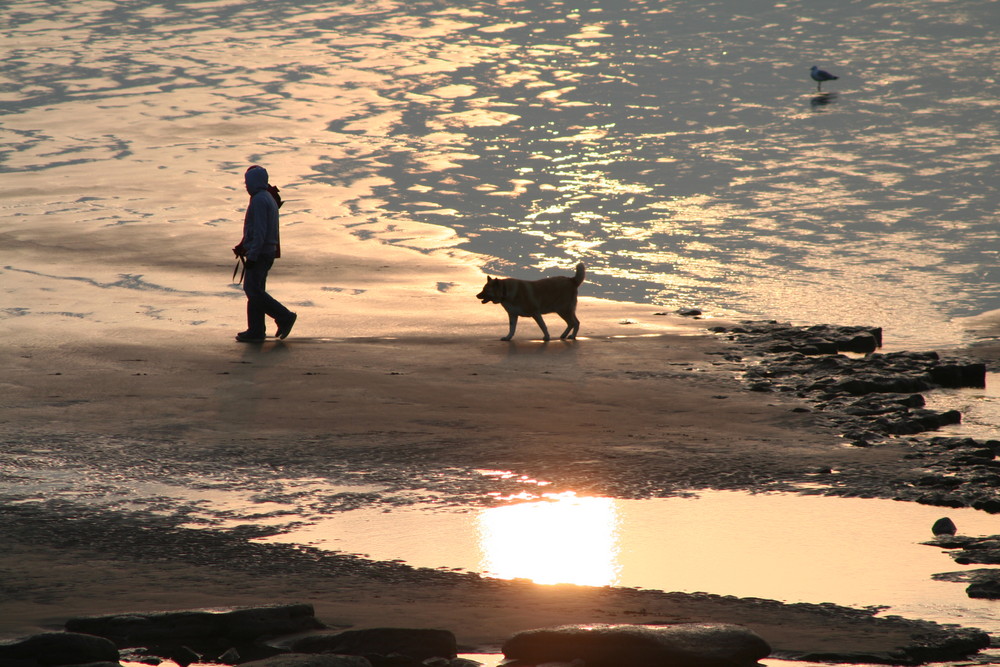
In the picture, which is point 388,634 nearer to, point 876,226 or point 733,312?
point 733,312

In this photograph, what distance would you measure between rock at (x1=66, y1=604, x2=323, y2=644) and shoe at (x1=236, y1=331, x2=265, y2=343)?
26.2 ft

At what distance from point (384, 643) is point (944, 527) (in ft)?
11.9

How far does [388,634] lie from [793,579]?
239 cm

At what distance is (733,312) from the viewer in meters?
16.4

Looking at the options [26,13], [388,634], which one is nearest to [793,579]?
[388,634]

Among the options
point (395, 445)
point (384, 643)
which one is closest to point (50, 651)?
point (384, 643)

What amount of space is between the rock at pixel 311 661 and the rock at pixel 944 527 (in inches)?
149

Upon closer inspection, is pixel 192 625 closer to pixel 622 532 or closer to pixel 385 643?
pixel 385 643

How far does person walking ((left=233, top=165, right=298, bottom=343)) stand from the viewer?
13.7 meters

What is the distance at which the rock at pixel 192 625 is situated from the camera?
5.77 m

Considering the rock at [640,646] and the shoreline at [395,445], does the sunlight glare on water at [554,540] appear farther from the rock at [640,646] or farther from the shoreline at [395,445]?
the rock at [640,646]

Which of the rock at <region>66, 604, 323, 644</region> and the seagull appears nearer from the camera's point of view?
the rock at <region>66, 604, 323, 644</region>

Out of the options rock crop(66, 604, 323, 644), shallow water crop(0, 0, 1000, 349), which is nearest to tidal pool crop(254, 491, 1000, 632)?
rock crop(66, 604, 323, 644)

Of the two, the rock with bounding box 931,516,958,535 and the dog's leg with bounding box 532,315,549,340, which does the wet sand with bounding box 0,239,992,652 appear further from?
the rock with bounding box 931,516,958,535
